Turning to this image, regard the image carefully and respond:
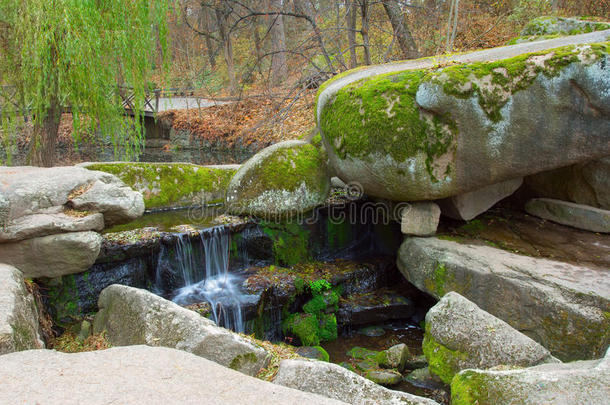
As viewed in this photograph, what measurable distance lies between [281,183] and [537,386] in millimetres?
4409

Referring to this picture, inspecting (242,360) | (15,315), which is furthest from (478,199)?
(15,315)

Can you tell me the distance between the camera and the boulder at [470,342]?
3.58 meters

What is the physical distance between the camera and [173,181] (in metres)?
7.22

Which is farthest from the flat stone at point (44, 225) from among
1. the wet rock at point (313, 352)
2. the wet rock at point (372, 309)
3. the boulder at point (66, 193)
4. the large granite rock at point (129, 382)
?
the wet rock at point (372, 309)

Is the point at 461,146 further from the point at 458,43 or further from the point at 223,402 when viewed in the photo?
the point at 458,43

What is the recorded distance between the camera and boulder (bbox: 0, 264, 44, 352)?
2.70 meters

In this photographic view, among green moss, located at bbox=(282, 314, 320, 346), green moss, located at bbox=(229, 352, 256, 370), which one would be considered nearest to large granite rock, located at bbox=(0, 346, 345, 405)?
green moss, located at bbox=(229, 352, 256, 370)

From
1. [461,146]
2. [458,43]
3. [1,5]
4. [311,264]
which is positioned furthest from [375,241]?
[458,43]

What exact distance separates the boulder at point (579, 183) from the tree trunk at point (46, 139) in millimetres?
7203

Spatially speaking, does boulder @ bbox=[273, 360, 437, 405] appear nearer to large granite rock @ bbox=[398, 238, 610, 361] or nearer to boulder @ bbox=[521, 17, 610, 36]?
large granite rock @ bbox=[398, 238, 610, 361]

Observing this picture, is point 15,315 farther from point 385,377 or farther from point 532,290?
point 532,290

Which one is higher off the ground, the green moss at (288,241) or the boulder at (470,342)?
the green moss at (288,241)

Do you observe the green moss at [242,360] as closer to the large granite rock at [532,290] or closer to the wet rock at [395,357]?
the wet rock at [395,357]

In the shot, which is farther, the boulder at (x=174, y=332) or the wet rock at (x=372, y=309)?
the wet rock at (x=372, y=309)
